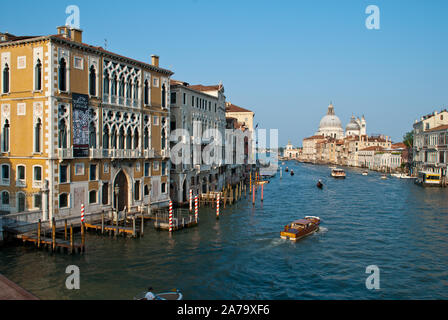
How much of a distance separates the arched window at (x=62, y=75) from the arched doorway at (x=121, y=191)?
6583 millimetres

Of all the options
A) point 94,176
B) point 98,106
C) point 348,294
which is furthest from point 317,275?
point 98,106

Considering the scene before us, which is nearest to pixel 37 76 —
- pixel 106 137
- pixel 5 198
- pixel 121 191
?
pixel 106 137

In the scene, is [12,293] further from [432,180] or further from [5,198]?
[432,180]

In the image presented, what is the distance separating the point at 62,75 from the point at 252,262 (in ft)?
44.6

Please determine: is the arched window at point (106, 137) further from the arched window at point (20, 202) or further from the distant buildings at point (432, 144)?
the distant buildings at point (432, 144)

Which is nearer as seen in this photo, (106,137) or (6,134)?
(6,134)

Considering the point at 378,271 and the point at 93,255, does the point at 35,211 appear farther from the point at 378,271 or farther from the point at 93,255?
the point at 378,271

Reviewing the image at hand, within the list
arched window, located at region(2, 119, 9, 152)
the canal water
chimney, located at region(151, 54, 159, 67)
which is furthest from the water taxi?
arched window, located at region(2, 119, 9, 152)

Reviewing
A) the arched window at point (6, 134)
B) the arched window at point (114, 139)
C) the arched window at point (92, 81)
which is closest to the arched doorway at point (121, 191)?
the arched window at point (114, 139)

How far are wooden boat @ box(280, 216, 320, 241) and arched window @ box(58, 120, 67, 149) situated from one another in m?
13.0

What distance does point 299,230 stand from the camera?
23.3 metres

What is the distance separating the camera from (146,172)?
28.2 meters

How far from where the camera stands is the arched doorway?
83.0ft

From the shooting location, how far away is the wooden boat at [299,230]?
22828 millimetres
